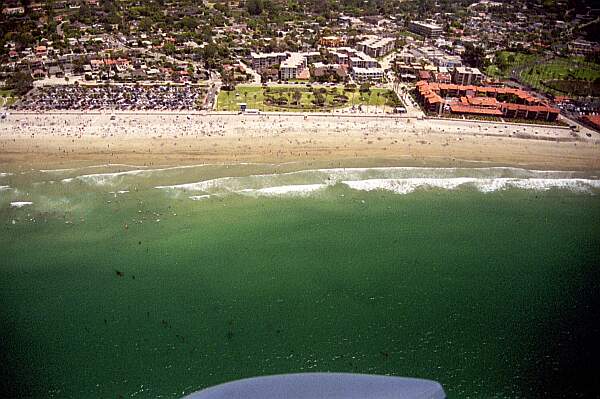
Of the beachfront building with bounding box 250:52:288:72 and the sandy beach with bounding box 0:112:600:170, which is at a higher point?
the beachfront building with bounding box 250:52:288:72

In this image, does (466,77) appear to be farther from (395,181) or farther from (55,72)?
(55,72)

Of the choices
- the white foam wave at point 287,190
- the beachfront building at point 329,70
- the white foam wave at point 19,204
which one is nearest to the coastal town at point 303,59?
the beachfront building at point 329,70

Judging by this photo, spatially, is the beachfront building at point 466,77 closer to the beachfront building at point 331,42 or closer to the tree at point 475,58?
the tree at point 475,58

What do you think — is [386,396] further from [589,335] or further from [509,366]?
[589,335]

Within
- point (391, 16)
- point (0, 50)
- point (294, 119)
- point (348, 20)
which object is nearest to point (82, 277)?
point (294, 119)

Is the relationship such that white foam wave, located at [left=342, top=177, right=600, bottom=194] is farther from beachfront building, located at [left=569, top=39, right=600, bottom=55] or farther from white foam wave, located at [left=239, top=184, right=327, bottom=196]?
beachfront building, located at [left=569, top=39, right=600, bottom=55]

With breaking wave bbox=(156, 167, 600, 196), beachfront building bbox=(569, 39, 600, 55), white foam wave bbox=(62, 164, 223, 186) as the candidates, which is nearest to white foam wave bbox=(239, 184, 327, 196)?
breaking wave bbox=(156, 167, 600, 196)
